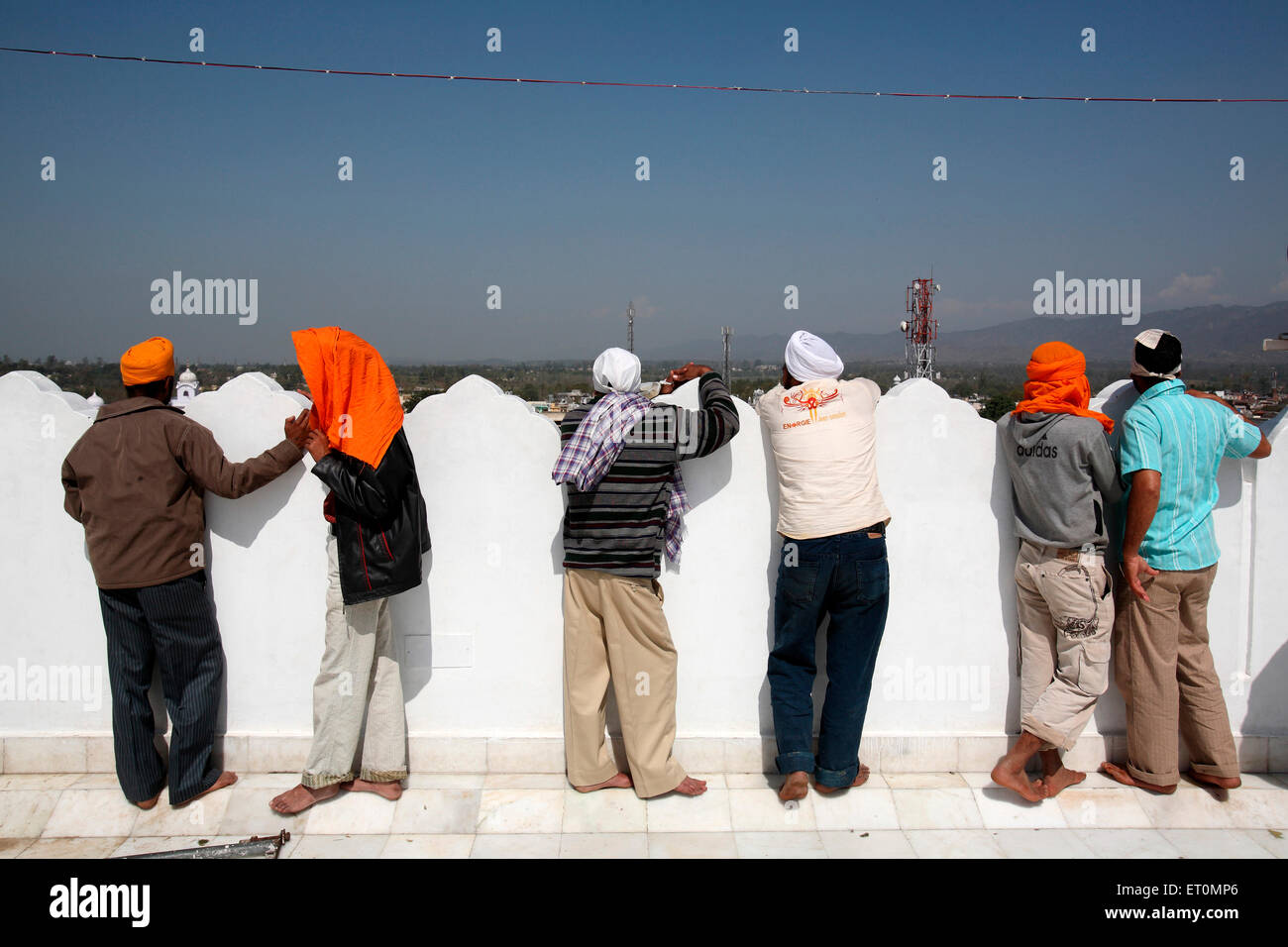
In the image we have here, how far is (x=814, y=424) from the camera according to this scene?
3.13m

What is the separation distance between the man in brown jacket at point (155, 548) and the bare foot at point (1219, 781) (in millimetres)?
4013

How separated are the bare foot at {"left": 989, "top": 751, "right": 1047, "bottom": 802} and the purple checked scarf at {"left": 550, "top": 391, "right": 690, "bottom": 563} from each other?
2069 millimetres

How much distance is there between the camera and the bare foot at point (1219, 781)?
11.0ft

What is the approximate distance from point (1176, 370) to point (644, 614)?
7.80ft

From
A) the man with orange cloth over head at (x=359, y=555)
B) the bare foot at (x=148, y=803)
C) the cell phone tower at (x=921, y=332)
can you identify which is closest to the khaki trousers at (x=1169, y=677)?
the man with orange cloth over head at (x=359, y=555)

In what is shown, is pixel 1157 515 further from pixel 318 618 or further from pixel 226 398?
pixel 226 398

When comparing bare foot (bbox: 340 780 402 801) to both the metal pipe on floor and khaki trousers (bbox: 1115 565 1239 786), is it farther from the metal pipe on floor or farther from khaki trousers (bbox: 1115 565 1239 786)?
khaki trousers (bbox: 1115 565 1239 786)

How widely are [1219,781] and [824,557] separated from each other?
6.53 ft

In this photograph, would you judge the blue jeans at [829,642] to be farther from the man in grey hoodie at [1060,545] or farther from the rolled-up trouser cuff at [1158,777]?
the rolled-up trouser cuff at [1158,777]

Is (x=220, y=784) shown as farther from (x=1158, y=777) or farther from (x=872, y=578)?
(x=1158, y=777)

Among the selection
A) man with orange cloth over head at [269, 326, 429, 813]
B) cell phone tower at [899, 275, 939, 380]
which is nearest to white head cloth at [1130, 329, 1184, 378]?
man with orange cloth over head at [269, 326, 429, 813]

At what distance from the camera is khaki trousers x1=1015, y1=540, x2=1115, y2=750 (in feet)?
10.4

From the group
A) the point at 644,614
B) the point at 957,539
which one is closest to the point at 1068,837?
the point at 957,539

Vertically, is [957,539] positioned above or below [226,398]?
below
